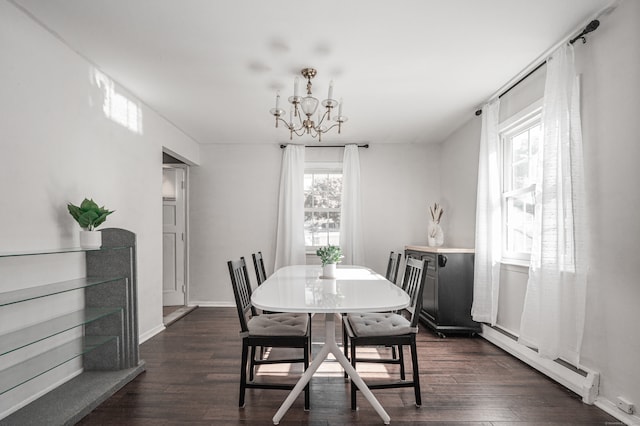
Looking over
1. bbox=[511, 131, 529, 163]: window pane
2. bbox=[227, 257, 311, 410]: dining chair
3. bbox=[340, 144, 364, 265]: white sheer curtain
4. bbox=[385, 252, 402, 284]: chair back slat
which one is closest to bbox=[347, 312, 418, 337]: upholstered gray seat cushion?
bbox=[227, 257, 311, 410]: dining chair

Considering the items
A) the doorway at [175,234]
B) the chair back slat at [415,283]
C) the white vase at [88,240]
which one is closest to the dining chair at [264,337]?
the chair back slat at [415,283]

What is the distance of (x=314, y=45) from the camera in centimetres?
264

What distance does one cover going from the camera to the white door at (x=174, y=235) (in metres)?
5.51

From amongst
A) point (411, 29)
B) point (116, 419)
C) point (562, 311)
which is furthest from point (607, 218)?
point (116, 419)

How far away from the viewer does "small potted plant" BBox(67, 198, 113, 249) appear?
257 cm

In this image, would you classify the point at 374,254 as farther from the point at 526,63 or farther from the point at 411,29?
the point at 411,29

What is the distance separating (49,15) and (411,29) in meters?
2.29

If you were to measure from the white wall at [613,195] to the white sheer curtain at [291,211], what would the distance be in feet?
11.9

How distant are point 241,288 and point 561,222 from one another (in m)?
2.25

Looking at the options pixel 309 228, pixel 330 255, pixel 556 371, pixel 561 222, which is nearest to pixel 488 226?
pixel 561 222

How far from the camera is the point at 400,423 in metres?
2.16

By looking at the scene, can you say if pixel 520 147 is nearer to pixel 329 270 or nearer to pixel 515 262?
pixel 515 262

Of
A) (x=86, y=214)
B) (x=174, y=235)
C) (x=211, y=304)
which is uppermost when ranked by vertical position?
(x=86, y=214)

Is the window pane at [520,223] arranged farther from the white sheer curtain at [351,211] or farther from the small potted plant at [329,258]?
the white sheer curtain at [351,211]
